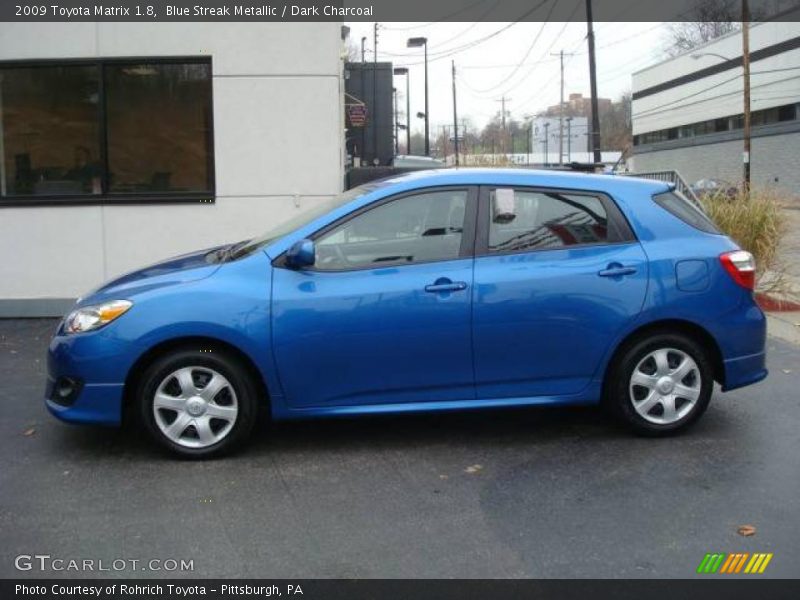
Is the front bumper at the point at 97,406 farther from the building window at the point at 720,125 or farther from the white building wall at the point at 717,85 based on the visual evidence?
the building window at the point at 720,125

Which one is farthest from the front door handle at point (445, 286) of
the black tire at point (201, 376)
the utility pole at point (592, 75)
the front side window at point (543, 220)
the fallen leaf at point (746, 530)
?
the utility pole at point (592, 75)

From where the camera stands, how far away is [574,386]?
16.0 feet

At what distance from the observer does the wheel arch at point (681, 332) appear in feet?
16.1

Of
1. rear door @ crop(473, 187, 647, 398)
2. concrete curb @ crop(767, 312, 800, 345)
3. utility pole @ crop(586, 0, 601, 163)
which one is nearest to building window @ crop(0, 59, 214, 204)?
rear door @ crop(473, 187, 647, 398)

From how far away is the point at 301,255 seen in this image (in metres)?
4.55

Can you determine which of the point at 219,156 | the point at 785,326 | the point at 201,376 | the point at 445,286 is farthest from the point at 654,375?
the point at 219,156

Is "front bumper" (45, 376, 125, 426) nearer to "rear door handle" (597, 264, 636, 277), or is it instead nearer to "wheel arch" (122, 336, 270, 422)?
"wheel arch" (122, 336, 270, 422)

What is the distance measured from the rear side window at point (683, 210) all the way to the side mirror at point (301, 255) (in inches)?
85.3

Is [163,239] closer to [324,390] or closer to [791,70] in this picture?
[324,390]

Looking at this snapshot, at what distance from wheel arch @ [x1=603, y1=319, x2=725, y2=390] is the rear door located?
0.12 m

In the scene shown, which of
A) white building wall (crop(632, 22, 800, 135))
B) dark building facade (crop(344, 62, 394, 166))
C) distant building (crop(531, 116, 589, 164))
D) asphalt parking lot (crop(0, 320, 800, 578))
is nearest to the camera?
asphalt parking lot (crop(0, 320, 800, 578))

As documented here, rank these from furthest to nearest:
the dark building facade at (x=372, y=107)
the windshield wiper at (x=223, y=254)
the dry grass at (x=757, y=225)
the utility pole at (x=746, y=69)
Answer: the utility pole at (x=746, y=69) → the dark building facade at (x=372, y=107) → the dry grass at (x=757, y=225) → the windshield wiper at (x=223, y=254)

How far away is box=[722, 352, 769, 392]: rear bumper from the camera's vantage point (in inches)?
197

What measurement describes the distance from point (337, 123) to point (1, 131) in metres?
3.79
